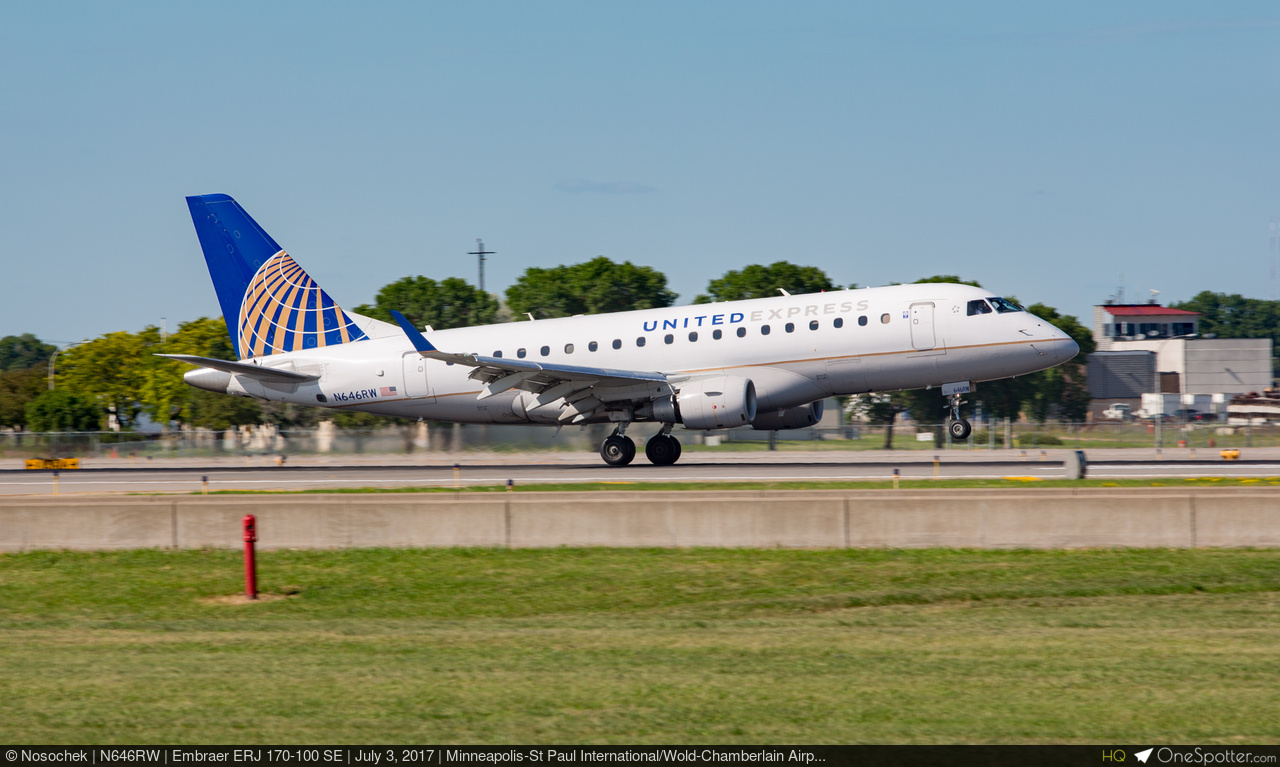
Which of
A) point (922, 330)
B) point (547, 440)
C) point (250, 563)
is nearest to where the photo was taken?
point (250, 563)

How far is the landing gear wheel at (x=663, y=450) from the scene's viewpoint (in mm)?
31703

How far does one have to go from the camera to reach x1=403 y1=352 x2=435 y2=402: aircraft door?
32656mm

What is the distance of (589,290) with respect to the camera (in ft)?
308

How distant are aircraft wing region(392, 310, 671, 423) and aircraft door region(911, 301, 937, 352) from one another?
20.8ft

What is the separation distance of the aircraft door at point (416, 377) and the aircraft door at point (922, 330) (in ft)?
43.8

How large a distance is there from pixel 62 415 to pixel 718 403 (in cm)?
3808

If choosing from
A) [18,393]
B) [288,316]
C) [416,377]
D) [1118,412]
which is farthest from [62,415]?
[1118,412]

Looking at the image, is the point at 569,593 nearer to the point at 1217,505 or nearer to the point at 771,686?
the point at 771,686

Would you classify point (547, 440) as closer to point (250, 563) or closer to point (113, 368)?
point (250, 563)

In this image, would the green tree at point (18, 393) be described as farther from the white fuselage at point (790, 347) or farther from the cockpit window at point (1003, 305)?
the cockpit window at point (1003, 305)

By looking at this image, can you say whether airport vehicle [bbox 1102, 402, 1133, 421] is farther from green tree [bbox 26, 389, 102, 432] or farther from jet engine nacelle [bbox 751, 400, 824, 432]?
green tree [bbox 26, 389, 102, 432]

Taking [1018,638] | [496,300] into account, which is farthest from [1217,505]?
[496,300]

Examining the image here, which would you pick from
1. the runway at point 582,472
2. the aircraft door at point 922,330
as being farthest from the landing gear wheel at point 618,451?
the aircraft door at point 922,330

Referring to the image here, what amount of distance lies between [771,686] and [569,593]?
5595 millimetres
